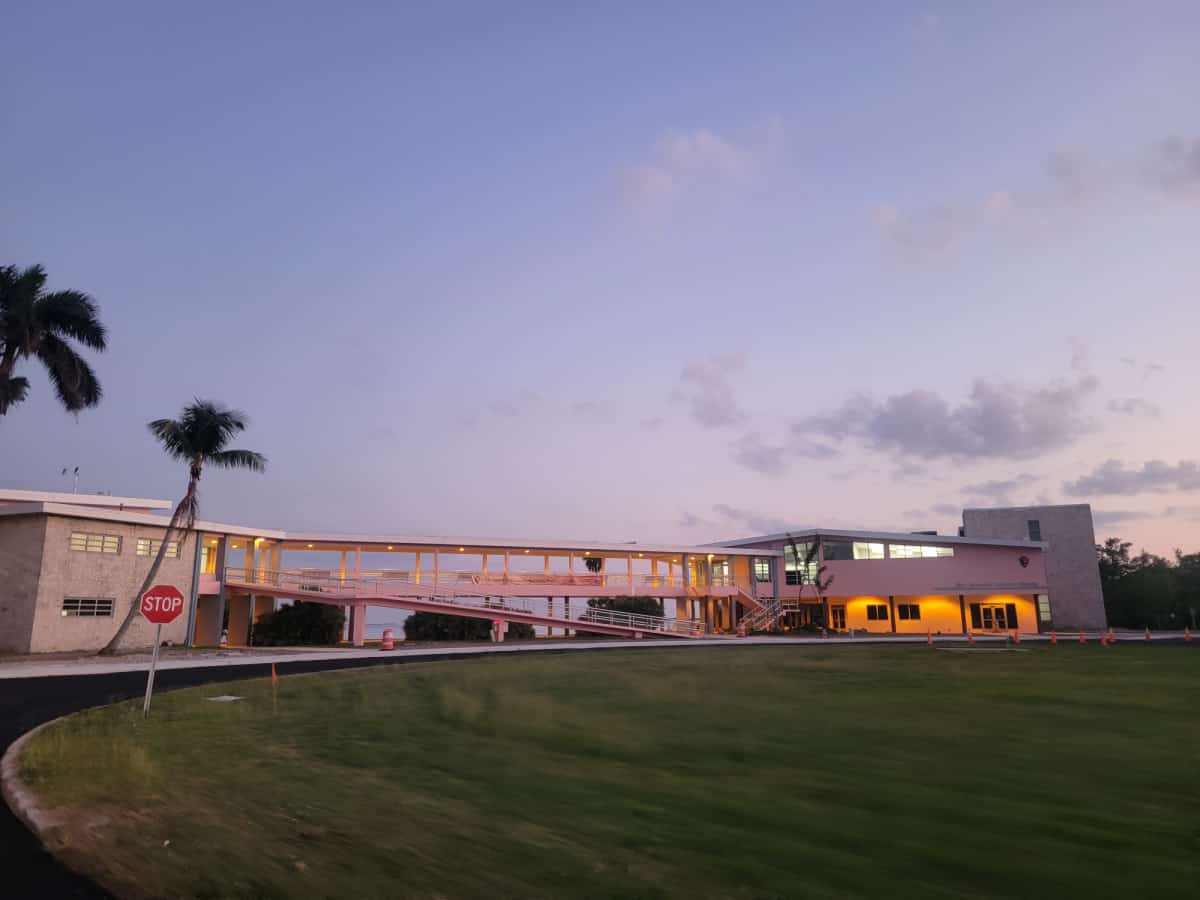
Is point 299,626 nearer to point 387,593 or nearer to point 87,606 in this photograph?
point 387,593

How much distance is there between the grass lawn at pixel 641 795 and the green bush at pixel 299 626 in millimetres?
26112

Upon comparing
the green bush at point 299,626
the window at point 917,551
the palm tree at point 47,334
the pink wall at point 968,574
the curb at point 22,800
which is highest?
the palm tree at point 47,334

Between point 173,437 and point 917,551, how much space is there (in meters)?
46.2

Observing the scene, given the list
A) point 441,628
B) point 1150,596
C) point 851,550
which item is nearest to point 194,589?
point 441,628

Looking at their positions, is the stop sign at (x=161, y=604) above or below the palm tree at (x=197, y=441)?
below

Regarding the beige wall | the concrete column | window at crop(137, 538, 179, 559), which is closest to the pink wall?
the concrete column

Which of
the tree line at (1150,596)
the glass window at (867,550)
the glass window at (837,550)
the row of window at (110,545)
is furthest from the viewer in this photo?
the tree line at (1150,596)

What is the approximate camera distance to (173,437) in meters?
32.0

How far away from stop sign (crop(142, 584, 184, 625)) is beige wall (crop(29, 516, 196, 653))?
805 inches

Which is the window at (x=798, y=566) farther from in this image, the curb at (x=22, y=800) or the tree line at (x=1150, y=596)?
the curb at (x=22, y=800)

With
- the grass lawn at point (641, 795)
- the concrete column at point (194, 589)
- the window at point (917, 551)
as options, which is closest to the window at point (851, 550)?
→ the window at point (917, 551)

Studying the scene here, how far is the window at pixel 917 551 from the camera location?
52.7 m

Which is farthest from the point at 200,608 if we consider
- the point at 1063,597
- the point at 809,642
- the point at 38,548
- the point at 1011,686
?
the point at 1063,597

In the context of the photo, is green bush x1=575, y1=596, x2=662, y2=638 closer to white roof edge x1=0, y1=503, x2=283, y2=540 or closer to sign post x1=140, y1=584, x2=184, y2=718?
white roof edge x1=0, y1=503, x2=283, y2=540
